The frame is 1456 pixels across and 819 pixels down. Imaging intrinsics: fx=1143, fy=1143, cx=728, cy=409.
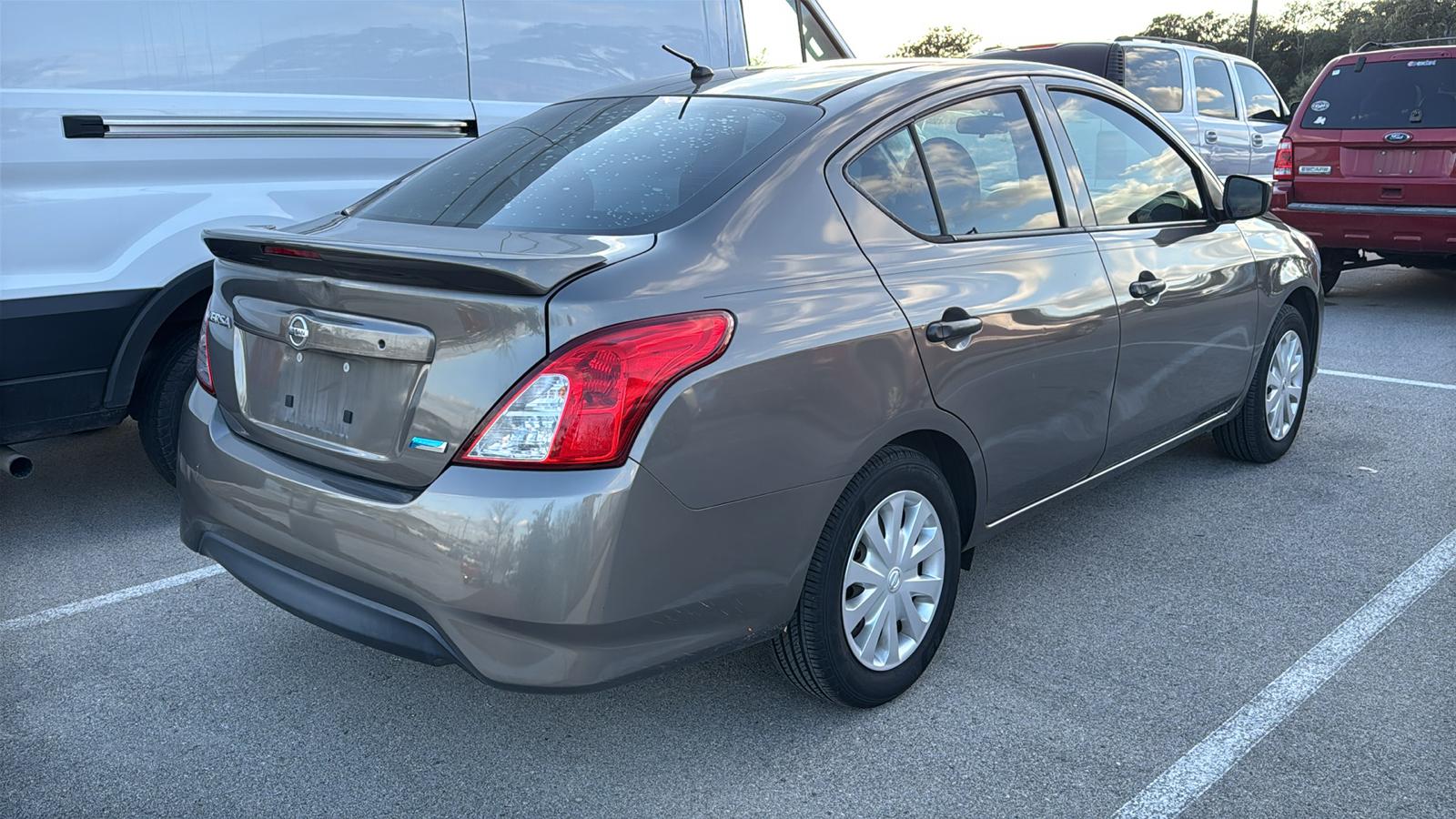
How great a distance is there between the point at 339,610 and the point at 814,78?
185 centimetres

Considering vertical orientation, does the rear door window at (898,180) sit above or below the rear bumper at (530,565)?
above

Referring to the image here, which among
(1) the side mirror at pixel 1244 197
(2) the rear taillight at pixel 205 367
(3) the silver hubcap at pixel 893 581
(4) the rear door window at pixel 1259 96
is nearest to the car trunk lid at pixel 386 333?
(2) the rear taillight at pixel 205 367

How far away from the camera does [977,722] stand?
109 inches

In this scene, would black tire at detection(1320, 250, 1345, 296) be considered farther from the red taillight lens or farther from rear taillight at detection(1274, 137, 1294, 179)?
the red taillight lens

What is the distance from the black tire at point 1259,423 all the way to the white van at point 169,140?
327 cm

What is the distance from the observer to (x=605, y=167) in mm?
2824

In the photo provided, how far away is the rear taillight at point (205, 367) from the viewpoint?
2844 millimetres

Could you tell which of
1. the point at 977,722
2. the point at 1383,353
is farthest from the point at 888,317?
the point at 1383,353

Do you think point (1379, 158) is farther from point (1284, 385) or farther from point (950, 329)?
point (950, 329)

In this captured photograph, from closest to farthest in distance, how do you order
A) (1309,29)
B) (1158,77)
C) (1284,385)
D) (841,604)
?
(841,604) → (1284,385) → (1158,77) → (1309,29)

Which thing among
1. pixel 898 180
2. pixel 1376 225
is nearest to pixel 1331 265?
pixel 1376 225

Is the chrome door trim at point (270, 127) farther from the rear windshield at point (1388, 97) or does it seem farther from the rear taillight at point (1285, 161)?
the rear windshield at point (1388, 97)

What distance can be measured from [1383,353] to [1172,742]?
5.24 metres

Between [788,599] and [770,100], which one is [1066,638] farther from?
[770,100]
